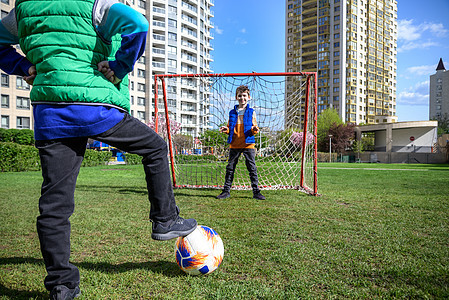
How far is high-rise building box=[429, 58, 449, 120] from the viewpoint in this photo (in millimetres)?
115875

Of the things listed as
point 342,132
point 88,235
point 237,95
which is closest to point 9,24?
point 88,235

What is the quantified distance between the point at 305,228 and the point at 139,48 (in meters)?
2.80

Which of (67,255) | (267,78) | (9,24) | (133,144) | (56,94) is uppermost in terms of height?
(267,78)

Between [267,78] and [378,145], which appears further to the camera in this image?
[378,145]

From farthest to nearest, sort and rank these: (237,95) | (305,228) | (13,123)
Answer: (13,123) → (237,95) → (305,228)

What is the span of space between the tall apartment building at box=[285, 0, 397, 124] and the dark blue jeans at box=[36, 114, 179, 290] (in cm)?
7478

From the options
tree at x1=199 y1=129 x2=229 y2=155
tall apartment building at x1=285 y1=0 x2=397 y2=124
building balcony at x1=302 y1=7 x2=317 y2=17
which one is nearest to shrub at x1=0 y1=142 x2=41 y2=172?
tree at x1=199 y1=129 x2=229 y2=155

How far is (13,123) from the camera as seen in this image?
37062mm

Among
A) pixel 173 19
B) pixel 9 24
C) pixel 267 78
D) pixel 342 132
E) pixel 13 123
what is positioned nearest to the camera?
pixel 9 24

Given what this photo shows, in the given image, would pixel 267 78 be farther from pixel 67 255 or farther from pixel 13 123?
pixel 13 123

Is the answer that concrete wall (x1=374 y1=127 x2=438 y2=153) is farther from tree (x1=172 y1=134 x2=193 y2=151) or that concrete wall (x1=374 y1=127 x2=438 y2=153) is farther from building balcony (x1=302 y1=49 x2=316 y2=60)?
tree (x1=172 y1=134 x2=193 y2=151)

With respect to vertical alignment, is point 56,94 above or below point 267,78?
below

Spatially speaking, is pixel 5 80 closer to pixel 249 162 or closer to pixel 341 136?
pixel 249 162

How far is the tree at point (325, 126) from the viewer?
57000 mm
